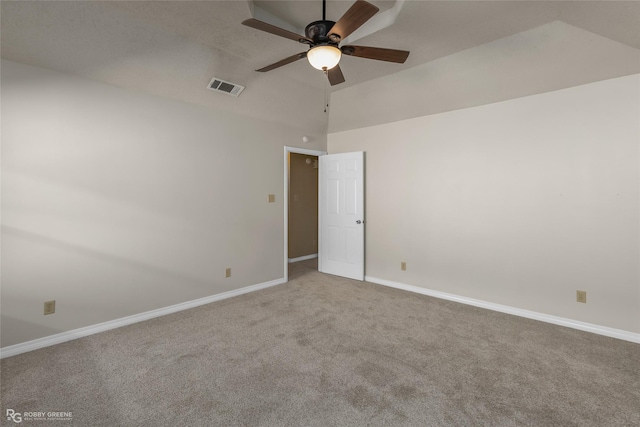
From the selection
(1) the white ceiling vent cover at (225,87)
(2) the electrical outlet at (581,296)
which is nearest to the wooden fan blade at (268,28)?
(1) the white ceiling vent cover at (225,87)

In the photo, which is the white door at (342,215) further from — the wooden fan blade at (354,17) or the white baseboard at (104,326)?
the wooden fan blade at (354,17)

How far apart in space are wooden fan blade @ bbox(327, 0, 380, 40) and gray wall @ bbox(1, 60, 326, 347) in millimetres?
2127

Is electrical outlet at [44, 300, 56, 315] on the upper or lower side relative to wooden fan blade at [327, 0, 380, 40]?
lower

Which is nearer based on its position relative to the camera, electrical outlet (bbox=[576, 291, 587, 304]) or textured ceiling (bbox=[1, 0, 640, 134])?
textured ceiling (bbox=[1, 0, 640, 134])

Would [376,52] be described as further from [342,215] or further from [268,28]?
[342,215]

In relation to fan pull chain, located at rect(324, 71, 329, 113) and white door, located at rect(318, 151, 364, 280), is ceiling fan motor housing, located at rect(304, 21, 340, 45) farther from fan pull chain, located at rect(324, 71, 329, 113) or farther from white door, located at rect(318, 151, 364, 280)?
white door, located at rect(318, 151, 364, 280)

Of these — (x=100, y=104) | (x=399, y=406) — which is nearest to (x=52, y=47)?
(x=100, y=104)

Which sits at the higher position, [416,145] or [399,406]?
[416,145]

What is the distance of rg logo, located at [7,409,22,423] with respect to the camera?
174 centimetres

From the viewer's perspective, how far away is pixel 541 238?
3201 millimetres

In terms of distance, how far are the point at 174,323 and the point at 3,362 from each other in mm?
1258

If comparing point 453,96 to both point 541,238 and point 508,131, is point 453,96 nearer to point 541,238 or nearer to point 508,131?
point 508,131

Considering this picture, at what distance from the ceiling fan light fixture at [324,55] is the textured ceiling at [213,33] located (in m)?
0.65

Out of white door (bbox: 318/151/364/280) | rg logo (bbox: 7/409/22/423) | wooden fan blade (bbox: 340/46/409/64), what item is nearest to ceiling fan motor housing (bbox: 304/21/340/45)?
wooden fan blade (bbox: 340/46/409/64)
